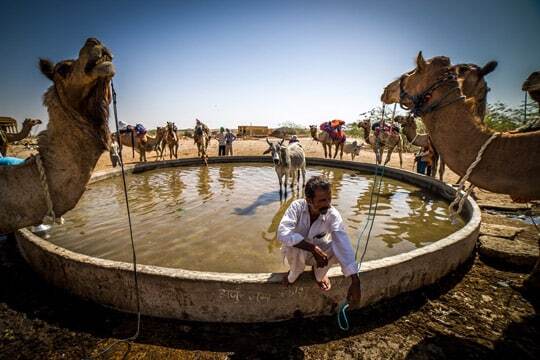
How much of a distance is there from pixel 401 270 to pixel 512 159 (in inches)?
69.2

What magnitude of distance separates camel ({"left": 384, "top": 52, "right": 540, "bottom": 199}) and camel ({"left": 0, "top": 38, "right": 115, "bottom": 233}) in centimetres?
361

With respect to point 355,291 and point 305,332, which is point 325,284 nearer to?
point 355,291

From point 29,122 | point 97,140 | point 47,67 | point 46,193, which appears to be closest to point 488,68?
point 97,140

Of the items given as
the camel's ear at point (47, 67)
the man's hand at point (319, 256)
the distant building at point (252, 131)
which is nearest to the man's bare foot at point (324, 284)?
the man's hand at point (319, 256)

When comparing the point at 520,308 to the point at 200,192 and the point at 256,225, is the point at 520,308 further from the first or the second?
the point at 200,192

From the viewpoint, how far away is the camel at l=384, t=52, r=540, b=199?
2.66 m

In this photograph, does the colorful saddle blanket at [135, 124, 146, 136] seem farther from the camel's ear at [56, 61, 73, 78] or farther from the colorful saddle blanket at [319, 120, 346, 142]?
the camel's ear at [56, 61, 73, 78]

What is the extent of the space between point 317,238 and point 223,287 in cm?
119

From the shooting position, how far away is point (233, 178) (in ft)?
38.1

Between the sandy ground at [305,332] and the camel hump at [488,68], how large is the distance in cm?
293

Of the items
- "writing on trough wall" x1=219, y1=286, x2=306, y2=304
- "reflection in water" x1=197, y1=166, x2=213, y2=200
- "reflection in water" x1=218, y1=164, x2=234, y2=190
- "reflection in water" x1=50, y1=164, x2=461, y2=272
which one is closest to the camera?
"writing on trough wall" x1=219, y1=286, x2=306, y2=304

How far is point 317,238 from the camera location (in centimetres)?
275

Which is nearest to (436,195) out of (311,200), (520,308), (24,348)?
(520,308)

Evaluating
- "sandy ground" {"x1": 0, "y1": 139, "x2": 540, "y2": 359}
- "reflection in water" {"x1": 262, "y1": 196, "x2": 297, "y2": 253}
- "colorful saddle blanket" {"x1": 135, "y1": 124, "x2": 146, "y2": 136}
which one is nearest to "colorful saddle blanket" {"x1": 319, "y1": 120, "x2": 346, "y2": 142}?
"reflection in water" {"x1": 262, "y1": 196, "x2": 297, "y2": 253}
